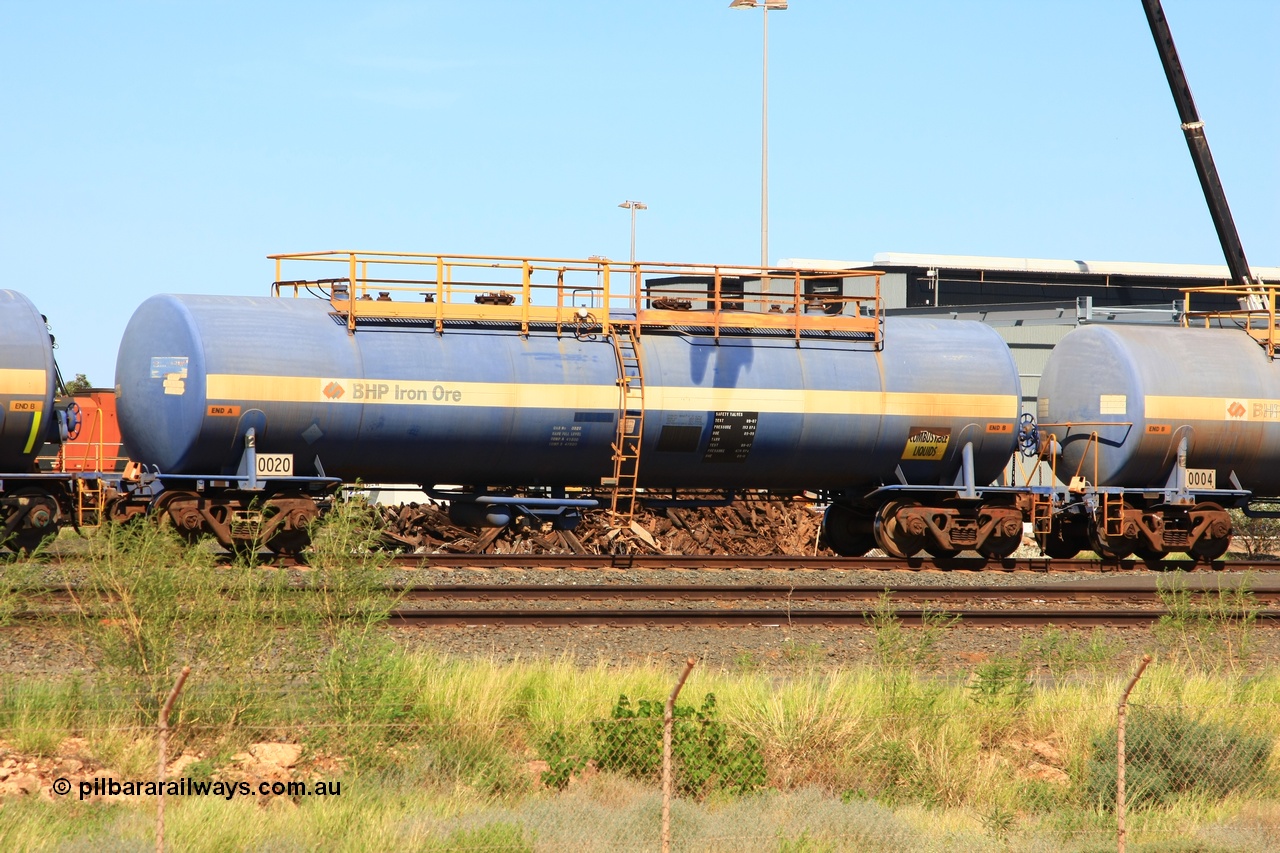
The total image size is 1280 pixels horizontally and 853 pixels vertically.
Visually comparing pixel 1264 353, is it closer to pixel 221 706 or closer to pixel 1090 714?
pixel 1090 714

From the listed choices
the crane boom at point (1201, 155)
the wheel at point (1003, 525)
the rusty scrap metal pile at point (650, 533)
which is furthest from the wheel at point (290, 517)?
the crane boom at point (1201, 155)

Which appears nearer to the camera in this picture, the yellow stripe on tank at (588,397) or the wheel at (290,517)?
the yellow stripe on tank at (588,397)

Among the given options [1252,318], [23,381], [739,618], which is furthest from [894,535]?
[23,381]

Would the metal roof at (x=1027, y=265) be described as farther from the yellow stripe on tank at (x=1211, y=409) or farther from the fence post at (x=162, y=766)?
the fence post at (x=162, y=766)

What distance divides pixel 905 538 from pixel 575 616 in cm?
819

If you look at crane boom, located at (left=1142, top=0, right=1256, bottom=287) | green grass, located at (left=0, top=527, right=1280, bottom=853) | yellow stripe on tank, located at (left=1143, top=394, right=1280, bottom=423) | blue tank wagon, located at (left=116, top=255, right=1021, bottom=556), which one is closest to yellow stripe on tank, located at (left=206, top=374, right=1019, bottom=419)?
blue tank wagon, located at (left=116, top=255, right=1021, bottom=556)

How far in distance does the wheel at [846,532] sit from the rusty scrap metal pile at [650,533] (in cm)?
A: 226

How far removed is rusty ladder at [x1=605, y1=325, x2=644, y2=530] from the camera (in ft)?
63.3

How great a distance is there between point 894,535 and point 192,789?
14.6m

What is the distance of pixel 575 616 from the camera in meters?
15.0

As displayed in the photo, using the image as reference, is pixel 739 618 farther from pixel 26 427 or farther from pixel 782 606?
pixel 26 427

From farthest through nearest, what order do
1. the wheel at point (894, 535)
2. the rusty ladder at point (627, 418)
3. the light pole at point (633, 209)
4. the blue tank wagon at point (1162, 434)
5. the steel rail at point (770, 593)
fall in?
the light pole at point (633, 209)
the blue tank wagon at point (1162, 434)
the wheel at point (894, 535)
the rusty ladder at point (627, 418)
the steel rail at point (770, 593)

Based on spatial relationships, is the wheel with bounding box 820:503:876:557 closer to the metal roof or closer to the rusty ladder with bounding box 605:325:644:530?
the rusty ladder with bounding box 605:325:644:530

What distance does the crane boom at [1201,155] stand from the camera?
36.6 meters
